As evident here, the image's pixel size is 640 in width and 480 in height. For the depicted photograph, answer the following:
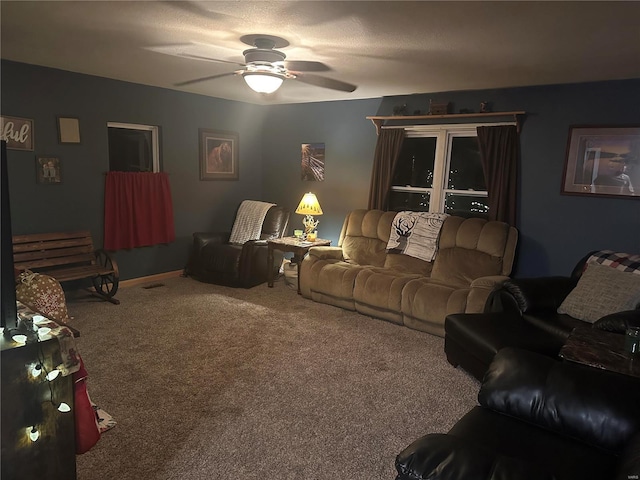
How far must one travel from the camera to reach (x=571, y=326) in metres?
2.99

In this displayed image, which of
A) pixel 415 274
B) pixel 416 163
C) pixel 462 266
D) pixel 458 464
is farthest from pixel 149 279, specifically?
pixel 458 464

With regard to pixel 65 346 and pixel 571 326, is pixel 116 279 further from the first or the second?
pixel 571 326

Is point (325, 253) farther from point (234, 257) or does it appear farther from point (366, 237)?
point (234, 257)

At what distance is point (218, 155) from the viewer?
19.7ft

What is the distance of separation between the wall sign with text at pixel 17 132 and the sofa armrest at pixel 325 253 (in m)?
2.92

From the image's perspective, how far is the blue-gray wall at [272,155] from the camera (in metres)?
4.04

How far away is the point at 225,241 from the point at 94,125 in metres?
1.96

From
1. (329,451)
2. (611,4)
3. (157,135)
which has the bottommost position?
(329,451)

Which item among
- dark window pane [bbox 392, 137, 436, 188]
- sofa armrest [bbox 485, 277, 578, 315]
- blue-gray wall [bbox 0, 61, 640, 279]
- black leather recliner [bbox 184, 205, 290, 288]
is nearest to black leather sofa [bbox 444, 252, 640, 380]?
sofa armrest [bbox 485, 277, 578, 315]

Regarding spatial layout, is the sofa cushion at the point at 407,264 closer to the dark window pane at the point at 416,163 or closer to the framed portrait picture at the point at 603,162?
the dark window pane at the point at 416,163

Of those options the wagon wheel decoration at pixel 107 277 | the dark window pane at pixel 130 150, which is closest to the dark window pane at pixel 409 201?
the dark window pane at pixel 130 150

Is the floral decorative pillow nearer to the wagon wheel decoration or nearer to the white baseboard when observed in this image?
the wagon wheel decoration

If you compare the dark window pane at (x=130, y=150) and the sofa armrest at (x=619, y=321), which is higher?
the dark window pane at (x=130, y=150)

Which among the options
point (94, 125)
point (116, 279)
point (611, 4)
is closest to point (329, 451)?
point (611, 4)
